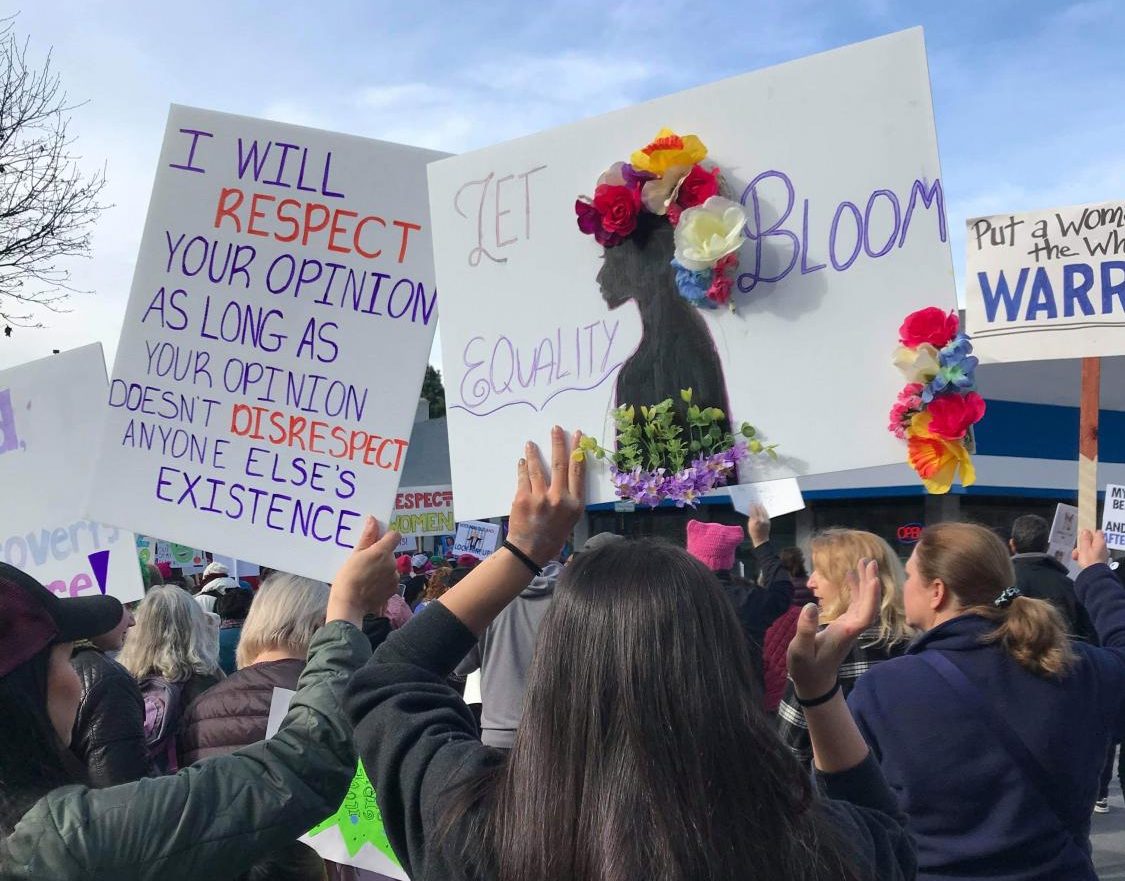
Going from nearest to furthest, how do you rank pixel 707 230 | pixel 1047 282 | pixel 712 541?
pixel 707 230
pixel 1047 282
pixel 712 541

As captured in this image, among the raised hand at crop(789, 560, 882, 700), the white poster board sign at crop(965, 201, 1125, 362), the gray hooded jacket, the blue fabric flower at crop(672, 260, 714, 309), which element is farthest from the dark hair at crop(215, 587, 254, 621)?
the raised hand at crop(789, 560, 882, 700)

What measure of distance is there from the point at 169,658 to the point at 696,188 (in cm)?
265

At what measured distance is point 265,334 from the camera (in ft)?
8.41

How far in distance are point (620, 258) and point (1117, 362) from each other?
13995mm

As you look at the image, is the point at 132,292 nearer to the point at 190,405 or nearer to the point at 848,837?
the point at 190,405

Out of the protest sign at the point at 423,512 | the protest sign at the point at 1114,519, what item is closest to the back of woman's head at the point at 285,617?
the protest sign at the point at 1114,519

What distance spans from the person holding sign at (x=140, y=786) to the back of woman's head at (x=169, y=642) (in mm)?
2073

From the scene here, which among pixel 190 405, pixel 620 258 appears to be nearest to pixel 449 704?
pixel 620 258

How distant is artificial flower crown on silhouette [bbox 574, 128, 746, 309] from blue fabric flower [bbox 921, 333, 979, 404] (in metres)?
0.42

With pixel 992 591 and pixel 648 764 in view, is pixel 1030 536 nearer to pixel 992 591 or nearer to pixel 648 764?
pixel 992 591

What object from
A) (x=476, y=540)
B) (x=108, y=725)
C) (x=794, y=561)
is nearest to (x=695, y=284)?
(x=108, y=725)

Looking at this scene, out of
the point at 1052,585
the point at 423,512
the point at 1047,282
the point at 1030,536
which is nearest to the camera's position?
the point at 1047,282

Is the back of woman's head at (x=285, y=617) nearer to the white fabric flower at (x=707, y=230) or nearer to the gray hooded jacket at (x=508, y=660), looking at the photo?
the gray hooded jacket at (x=508, y=660)

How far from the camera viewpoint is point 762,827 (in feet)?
3.85
